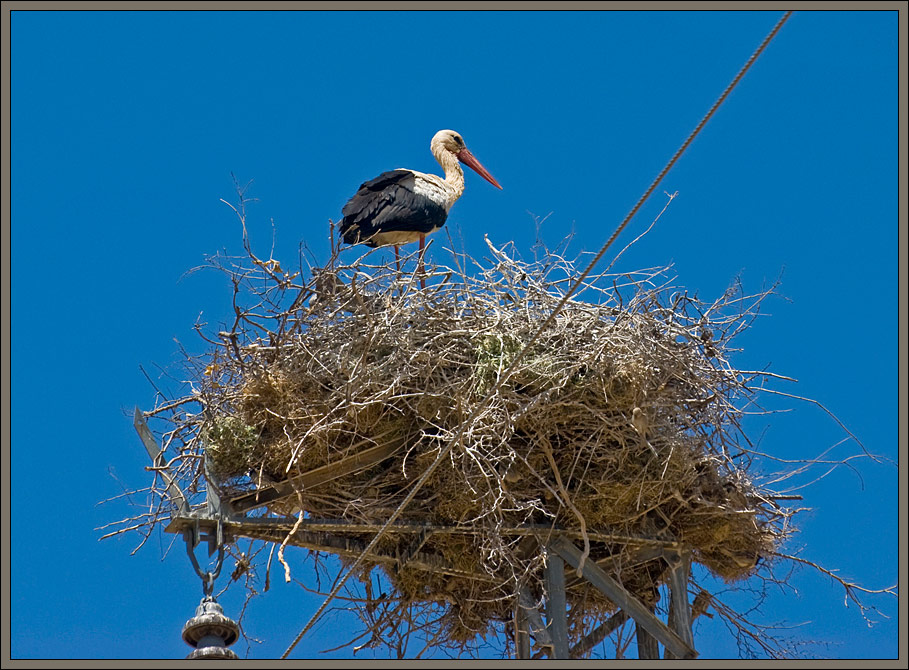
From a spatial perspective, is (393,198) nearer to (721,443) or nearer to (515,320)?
(515,320)

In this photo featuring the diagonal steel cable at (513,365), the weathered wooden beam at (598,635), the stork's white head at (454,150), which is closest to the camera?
the diagonal steel cable at (513,365)

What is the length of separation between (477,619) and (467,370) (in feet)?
5.92

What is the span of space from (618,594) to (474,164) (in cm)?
624

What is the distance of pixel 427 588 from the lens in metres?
9.89

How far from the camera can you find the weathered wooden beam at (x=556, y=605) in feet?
29.6

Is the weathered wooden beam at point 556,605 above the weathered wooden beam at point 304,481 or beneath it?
beneath

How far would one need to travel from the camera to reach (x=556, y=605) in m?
9.14

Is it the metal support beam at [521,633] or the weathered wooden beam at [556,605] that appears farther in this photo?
the metal support beam at [521,633]

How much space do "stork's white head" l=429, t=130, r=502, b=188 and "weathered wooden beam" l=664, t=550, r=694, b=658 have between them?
5725mm

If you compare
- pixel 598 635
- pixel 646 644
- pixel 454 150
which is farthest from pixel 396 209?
pixel 646 644

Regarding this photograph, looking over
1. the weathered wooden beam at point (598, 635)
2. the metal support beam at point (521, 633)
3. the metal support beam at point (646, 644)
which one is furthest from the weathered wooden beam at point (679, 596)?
the metal support beam at point (521, 633)

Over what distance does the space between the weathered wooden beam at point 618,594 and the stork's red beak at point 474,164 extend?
595 centimetres

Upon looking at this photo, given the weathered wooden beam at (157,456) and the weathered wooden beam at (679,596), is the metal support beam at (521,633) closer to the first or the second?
the weathered wooden beam at (679,596)

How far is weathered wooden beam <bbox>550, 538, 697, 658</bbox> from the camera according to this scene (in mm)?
9258
